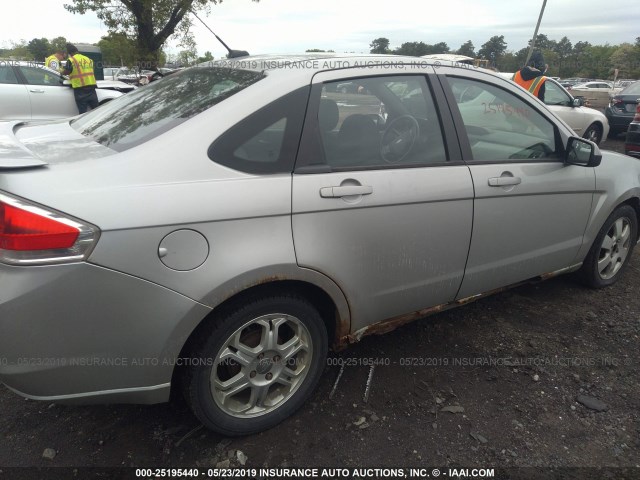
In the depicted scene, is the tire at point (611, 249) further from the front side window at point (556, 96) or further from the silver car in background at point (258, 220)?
the front side window at point (556, 96)

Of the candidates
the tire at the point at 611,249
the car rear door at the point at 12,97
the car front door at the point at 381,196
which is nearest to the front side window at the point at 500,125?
the car front door at the point at 381,196

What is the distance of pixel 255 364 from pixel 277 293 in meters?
0.35

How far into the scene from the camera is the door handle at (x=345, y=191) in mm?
2049

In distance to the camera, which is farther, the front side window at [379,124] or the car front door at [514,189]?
the car front door at [514,189]

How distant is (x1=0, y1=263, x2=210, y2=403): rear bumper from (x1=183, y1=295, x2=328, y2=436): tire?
0.50 feet

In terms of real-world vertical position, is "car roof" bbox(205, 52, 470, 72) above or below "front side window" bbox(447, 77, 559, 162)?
above

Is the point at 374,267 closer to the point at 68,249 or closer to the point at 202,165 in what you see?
the point at 202,165

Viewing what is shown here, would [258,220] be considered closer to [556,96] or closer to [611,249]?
[611,249]

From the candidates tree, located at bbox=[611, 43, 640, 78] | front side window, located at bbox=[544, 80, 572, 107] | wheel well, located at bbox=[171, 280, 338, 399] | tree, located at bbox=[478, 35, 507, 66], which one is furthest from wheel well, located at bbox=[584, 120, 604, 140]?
tree, located at bbox=[611, 43, 640, 78]

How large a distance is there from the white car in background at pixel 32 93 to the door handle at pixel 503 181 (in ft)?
27.0

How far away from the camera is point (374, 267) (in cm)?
228

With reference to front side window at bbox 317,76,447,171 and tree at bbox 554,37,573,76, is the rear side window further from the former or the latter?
tree at bbox 554,37,573,76

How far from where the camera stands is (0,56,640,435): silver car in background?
5.36ft

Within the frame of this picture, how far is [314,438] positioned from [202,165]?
1364mm
